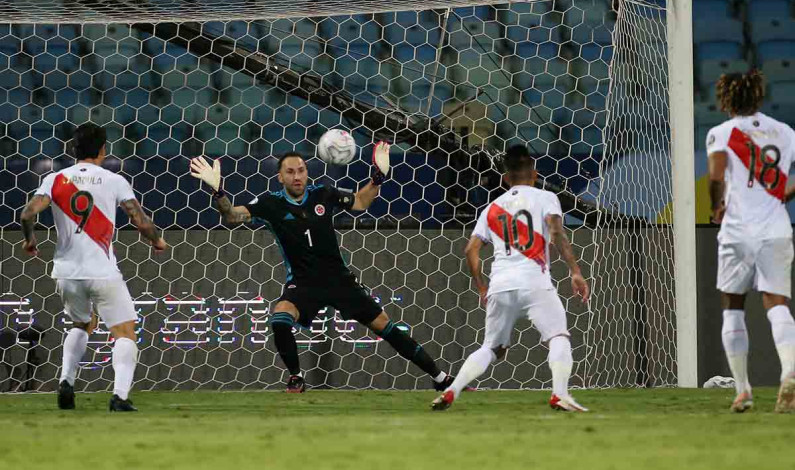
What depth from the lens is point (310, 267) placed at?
24.2ft

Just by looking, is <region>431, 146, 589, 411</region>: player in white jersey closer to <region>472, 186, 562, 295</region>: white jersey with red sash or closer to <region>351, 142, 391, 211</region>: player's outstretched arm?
<region>472, 186, 562, 295</region>: white jersey with red sash

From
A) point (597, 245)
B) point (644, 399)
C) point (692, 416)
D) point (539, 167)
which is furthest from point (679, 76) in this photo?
point (692, 416)

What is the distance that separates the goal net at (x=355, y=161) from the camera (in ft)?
29.1

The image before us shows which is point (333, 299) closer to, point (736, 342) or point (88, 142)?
point (88, 142)

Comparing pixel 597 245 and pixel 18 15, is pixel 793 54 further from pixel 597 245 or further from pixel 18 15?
pixel 18 15

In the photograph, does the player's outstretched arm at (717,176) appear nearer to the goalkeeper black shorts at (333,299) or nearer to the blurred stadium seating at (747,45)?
the goalkeeper black shorts at (333,299)

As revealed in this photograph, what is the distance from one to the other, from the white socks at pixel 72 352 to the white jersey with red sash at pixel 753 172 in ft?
10.4

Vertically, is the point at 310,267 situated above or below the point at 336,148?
below

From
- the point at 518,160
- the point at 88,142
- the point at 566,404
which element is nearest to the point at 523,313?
the point at 566,404

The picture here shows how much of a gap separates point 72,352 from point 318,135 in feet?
16.1

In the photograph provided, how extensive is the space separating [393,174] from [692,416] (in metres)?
5.27

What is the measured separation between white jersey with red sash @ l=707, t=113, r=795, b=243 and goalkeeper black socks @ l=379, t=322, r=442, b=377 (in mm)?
2597

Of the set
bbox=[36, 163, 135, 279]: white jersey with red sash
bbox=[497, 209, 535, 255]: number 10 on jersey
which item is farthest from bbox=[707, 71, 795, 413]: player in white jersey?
bbox=[36, 163, 135, 279]: white jersey with red sash

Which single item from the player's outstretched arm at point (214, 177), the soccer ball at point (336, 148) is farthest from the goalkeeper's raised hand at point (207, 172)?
the soccer ball at point (336, 148)
